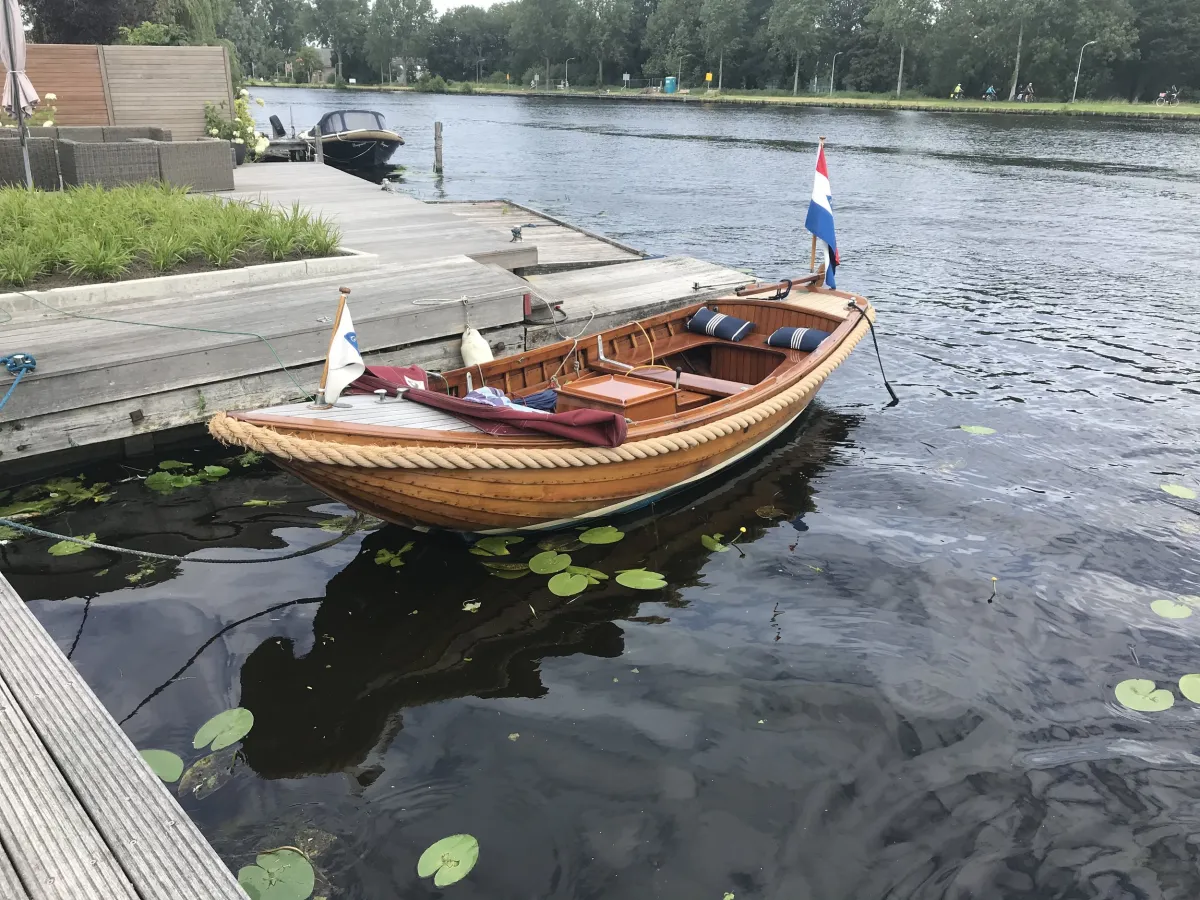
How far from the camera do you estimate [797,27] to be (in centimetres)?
8356

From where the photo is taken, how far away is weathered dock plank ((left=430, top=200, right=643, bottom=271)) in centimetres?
1198

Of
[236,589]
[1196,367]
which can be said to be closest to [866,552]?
[236,589]

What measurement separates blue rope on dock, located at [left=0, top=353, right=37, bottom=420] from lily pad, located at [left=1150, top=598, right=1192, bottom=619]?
7286 mm

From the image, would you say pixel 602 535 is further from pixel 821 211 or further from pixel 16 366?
pixel 821 211

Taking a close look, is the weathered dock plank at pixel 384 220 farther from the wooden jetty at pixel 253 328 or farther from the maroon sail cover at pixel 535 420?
the maroon sail cover at pixel 535 420

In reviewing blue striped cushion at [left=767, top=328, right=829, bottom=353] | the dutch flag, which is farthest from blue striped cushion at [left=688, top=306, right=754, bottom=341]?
the dutch flag

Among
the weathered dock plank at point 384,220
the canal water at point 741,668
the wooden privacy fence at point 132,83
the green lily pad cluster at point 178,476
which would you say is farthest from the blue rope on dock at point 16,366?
the wooden privacy fence at point 132,83

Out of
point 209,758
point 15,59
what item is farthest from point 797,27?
point 209,758

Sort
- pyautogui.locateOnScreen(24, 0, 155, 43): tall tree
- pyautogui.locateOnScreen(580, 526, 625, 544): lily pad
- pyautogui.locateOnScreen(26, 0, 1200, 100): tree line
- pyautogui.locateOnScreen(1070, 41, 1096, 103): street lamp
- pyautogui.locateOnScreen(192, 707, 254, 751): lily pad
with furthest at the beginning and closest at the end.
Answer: pyautogui.locateOnScreen(1070, 41, 1096, 103): street lamp, pyautogui.locateOnScreen(26, 0, 1200, 100): tree line, pyautogui.locateOnScreen(24, 0, 155, 43): tall tree, pyautogui.locateOnScreen(580, 526, 625, 544): lily pad, pyautogui.locateOnScreen(192, 707, 254, 751): lily pad

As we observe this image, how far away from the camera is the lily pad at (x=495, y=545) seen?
580 cm

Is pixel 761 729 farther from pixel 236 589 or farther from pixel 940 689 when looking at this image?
pixel 236 589

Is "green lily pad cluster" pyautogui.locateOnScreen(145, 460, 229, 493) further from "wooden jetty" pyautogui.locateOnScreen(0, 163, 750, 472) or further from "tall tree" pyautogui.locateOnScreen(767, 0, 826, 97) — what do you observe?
"tall tree" pyautogui.locateOnScreen(767, 0, 826, 97)

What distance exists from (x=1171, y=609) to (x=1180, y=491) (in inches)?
86.5

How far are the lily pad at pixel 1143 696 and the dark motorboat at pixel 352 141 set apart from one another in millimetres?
25196
